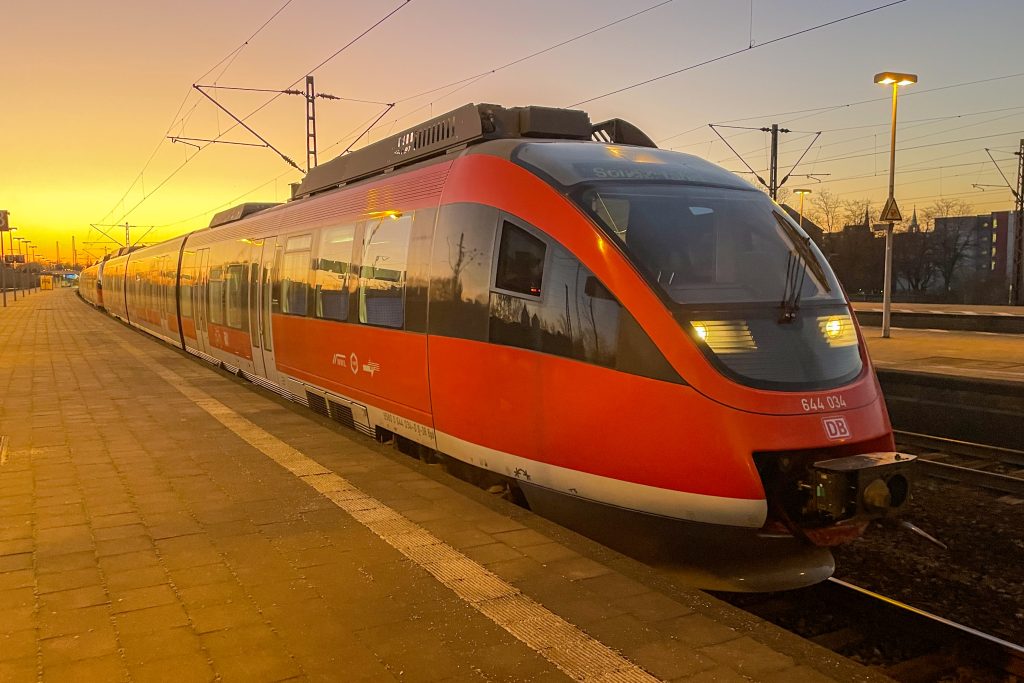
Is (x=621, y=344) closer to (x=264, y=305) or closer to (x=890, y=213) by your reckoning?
(x=264, y=305)

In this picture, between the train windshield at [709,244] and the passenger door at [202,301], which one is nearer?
the train windshield at [709,244]

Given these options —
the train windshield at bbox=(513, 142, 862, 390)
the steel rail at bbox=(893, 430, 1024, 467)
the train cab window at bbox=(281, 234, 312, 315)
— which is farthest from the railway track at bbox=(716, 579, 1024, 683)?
the train cab window at bbox=(281, 234, 312, 315)

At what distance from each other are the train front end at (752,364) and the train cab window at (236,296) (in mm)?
8444

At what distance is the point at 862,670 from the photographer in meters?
3.39

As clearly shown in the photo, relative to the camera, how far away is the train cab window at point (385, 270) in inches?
275

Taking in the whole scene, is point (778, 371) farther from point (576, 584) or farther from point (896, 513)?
point (576, 584)

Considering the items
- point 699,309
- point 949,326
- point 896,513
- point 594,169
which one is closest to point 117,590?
point 699,309

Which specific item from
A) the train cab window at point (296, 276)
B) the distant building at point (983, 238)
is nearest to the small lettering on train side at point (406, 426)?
the train cab window at point (296, 276)

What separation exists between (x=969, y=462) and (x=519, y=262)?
6921 millimetres

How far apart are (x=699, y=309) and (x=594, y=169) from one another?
142 cm

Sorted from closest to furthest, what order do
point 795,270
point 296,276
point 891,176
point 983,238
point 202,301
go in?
1. point 795,270
2. point 296,276
3. point 202,301
4. point 891,176
5. point 983,238

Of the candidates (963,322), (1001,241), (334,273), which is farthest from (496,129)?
(1001,241)

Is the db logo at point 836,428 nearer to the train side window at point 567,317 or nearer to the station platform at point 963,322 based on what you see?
the train side window at point 567,317

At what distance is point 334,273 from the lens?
8.67 m
